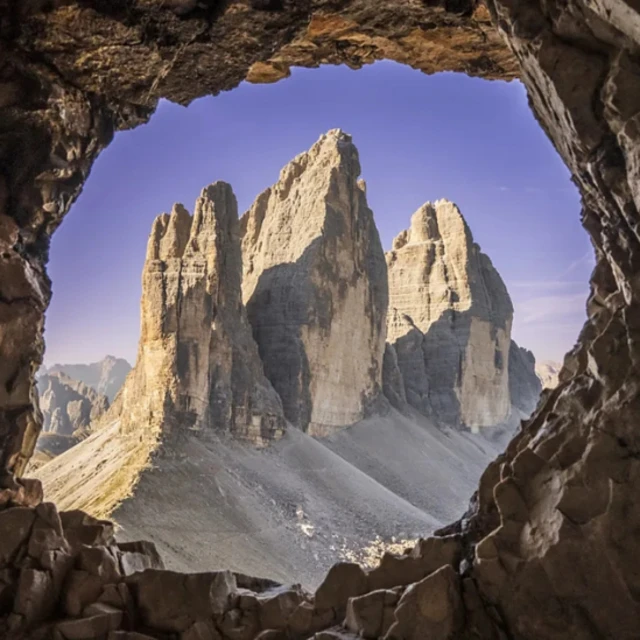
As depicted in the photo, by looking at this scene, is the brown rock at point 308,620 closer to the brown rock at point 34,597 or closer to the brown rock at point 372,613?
the brown rock at point 372,613

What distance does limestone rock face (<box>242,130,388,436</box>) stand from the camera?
46938 millimetres

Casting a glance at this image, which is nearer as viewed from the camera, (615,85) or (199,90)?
(615,85)

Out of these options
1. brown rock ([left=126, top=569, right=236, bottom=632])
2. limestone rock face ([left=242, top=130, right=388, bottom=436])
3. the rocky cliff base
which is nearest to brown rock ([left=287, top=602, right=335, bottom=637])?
brown rock ([left=126, top=569, right=236, bottom=632])

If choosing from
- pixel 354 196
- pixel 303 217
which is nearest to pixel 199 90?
pixel 303 217

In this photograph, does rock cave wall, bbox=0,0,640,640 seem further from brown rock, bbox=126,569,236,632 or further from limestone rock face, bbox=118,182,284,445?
limestone rock face, bbox=118,182,284,445

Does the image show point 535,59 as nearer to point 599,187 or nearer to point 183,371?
point 599,187

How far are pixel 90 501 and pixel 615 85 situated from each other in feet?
87.6

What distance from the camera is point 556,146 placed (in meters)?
8.35

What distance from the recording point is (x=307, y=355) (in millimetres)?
47281

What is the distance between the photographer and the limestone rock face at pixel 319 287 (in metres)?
46.9

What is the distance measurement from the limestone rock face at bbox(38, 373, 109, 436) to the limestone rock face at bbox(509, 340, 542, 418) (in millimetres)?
54239

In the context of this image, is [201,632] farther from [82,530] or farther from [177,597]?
[82,530]

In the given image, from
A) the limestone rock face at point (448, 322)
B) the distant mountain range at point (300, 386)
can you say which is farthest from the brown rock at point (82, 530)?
the limestone rock face at point (448, 322)

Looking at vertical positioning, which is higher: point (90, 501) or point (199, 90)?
point (199, 90)
